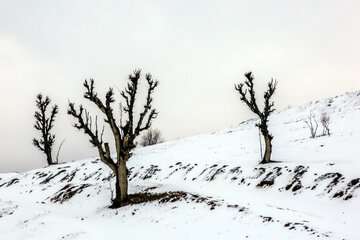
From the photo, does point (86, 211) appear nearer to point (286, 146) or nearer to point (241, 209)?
point (241, 209)

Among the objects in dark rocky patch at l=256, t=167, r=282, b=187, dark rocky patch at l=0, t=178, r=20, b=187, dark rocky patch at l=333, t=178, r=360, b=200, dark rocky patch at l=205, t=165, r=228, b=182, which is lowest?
dark rocky patch at l=0, t=178, r=20, b=187

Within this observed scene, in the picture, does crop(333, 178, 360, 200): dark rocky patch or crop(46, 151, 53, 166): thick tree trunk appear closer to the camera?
crop(333, 178, 360, 200): dark rocky patch

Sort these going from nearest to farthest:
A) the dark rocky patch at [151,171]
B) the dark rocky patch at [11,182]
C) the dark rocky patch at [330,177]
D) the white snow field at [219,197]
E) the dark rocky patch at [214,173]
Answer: the white snow field at [219,197], the dark rocky patch at [330,177], the dark rocky patch at [214,173], the dark rocky patch at [151,171], the dark rocky patch at [11,182]

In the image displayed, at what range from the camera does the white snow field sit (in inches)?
626

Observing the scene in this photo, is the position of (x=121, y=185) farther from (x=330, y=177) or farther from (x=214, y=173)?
(x=330, y=177)

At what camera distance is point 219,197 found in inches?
864

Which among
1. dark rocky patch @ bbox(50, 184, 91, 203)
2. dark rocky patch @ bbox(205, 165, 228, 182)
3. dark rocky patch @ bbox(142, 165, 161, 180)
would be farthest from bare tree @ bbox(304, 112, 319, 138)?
dark rocky patch @ bbox(50, 184, 91, 203)

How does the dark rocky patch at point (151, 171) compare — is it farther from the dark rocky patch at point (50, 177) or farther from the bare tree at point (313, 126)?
the bare tree at point (313, 126)

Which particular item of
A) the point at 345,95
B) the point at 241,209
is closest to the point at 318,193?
the point at 241,209

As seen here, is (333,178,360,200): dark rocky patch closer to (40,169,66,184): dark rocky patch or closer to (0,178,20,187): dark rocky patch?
(40,169,66,184): dark rocky patch

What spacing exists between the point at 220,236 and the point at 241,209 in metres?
2.85

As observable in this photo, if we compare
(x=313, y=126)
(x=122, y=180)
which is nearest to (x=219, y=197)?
(x=122, y=180)

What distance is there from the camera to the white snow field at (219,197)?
15.9 metres

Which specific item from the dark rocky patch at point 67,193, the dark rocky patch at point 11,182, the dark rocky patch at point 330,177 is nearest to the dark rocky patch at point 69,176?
the dark rocky patch at point 67,193
